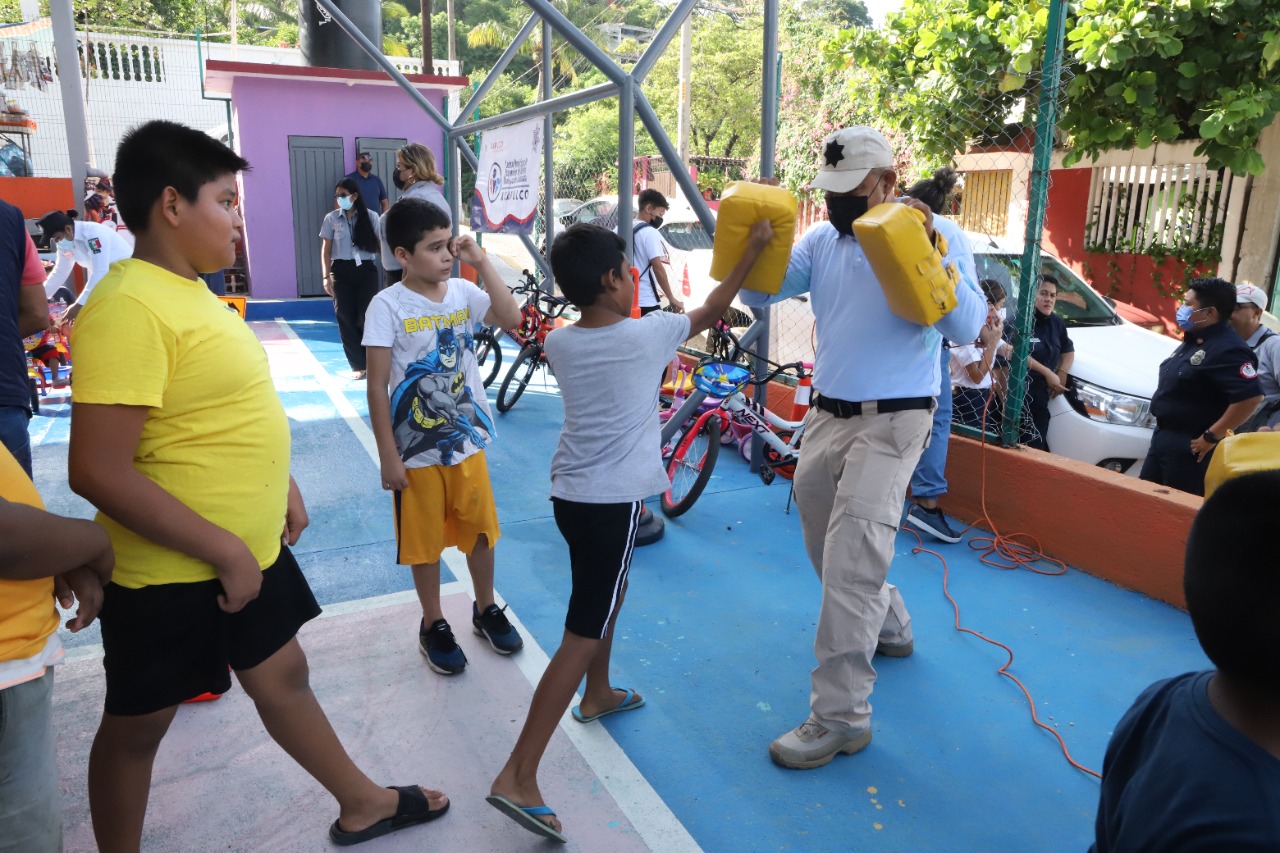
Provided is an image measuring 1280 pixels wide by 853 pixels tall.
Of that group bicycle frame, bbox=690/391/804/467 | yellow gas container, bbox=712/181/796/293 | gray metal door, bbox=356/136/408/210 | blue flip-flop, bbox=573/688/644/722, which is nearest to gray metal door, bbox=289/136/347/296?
gray metal door, bbox=356/136/408/210

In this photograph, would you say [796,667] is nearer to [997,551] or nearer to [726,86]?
[997,551]

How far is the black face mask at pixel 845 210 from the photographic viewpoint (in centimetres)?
281

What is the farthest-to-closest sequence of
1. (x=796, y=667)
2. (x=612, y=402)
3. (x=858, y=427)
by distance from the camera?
(x=796, y=667), (x=858, y=427), (x=612, y=402)

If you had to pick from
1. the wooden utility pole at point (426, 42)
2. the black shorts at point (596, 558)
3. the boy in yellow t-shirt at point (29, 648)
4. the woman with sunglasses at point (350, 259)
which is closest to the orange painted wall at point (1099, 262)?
the woman with sunglasses at point (350, 259)

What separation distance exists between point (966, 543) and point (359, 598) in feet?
9.85

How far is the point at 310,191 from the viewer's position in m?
12.6

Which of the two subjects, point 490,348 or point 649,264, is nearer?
point 649,264

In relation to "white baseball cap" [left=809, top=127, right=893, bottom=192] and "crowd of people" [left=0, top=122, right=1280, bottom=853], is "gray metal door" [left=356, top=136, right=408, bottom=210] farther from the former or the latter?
"white baseball cap" [left=809, top=127, right=893, bottom=192]

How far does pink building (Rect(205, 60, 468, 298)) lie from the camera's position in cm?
1210

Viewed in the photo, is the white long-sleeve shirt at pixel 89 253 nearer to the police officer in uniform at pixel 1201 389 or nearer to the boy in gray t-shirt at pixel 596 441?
the boy in gray t-shirt at pixel 596 441

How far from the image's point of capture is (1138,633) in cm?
359

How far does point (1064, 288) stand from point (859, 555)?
4.56 meters

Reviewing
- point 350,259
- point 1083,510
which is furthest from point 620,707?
point 350,259

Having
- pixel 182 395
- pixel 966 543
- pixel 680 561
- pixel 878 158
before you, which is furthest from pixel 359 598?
pixel 966 543
